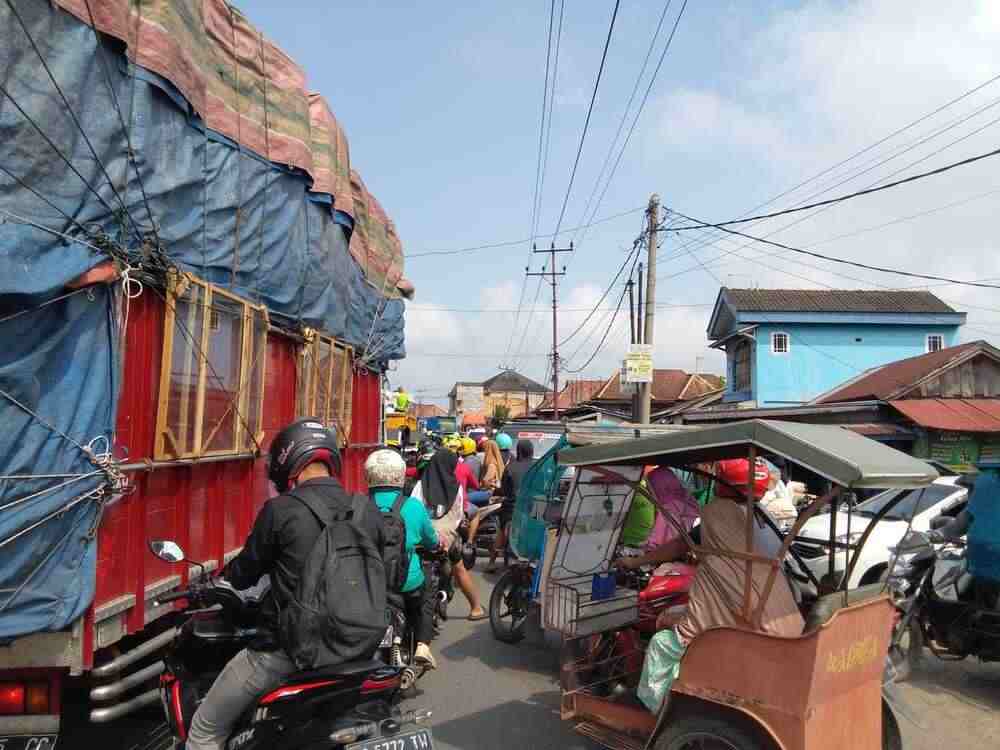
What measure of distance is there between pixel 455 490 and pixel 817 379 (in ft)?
83.2

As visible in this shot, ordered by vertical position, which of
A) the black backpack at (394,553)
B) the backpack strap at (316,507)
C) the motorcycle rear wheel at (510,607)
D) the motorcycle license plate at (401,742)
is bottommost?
the motorcycle rear wheel at (510,607)

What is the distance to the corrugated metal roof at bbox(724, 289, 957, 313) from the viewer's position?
30.0m

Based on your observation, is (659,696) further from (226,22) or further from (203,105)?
(226,22)

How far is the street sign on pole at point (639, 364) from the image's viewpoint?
1662 centimetres

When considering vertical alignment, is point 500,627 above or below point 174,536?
below

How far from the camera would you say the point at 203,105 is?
4773mm

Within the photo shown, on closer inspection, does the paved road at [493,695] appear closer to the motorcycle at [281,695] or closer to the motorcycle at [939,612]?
the motorcycle at [281,695]

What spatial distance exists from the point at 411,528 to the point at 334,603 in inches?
104

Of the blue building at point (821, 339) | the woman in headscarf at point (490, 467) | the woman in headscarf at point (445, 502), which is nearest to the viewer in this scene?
the woman in headscarf at point (445, 502)

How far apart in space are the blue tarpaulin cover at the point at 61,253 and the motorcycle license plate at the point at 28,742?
490mm

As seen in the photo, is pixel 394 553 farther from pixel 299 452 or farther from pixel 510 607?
pixel 510 607

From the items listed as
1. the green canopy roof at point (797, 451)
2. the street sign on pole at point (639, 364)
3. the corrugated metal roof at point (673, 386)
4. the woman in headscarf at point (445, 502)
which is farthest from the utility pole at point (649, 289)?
the corrugated metal roof at point (673, 386)

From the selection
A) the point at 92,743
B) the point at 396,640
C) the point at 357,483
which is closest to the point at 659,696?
the point at 396,640

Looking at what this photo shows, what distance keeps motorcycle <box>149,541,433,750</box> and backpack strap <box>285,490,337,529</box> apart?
0.54 m
